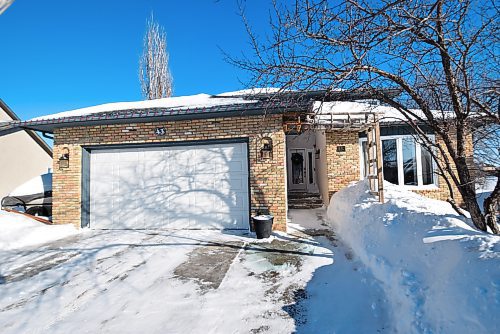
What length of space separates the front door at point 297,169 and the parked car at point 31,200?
34.2 ft

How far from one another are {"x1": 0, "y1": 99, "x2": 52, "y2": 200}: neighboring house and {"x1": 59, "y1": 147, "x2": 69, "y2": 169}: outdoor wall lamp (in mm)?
6567

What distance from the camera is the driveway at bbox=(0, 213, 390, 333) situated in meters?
3.02

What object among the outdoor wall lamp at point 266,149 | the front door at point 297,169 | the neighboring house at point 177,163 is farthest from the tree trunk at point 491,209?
the front door at point 297,169

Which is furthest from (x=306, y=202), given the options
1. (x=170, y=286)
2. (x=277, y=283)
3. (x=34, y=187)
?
(x=34, y=187)

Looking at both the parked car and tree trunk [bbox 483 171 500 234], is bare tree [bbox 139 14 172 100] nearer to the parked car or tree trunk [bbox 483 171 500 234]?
the parked car

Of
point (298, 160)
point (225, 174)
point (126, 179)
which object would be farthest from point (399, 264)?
point (298, 160)

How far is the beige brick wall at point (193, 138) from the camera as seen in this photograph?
6973mm

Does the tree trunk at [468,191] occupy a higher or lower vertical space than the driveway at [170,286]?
higher

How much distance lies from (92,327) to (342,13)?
14.8ft

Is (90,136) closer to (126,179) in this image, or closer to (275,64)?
(126,179)

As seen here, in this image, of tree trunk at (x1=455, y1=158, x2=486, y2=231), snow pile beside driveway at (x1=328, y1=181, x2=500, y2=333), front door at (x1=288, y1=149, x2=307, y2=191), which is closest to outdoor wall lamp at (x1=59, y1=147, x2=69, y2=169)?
snow pile beside driveway at (x1=328, y1=181, x2=500, y2=333)

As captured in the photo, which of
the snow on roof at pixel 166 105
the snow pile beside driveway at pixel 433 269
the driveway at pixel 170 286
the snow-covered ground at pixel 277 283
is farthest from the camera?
the snow on roof at pixel 166 105

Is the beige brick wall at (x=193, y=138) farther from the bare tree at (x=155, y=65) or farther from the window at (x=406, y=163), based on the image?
the bare tree at (x=155, y=65)

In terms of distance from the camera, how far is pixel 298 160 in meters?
14.6
